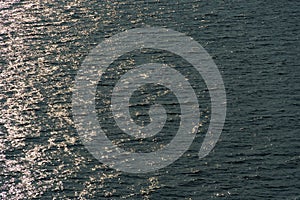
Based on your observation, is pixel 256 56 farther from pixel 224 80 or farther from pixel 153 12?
pixel 153 12

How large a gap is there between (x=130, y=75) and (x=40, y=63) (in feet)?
40.1

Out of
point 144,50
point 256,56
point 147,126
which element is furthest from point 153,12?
point 147,126

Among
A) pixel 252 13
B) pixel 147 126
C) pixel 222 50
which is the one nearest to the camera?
pixel 147 126

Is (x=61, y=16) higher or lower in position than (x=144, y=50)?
higher

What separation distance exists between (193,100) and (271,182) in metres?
18.4

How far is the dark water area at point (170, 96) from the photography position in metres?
79.0

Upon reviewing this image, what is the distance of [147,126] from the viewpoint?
88.9 meters

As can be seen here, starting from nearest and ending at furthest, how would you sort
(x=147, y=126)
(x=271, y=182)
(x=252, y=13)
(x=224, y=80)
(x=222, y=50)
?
(x=271, y=182) < (x=147, y=126) < (x=224, y=80) < (x=222, y=50) < (x=252, y=13)

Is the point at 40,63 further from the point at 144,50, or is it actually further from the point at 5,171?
the point at 5,171

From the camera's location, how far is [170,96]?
94.9m

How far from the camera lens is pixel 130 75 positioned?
99.9 metres

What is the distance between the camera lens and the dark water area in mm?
79031

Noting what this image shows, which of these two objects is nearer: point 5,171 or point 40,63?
point 5,171

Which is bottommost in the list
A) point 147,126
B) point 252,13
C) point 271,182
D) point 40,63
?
point 271,182
